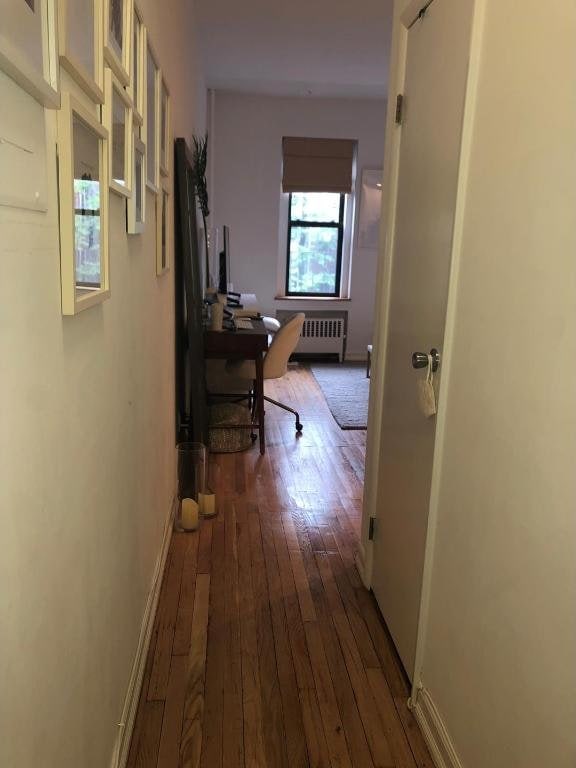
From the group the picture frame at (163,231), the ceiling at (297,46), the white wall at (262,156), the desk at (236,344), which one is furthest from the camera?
the white wall at (262,156)

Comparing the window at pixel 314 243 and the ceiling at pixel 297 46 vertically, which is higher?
the ceiling at pixel 297 46

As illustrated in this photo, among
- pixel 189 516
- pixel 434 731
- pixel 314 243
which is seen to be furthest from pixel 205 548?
pixel 314 243

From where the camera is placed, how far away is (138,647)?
190cm

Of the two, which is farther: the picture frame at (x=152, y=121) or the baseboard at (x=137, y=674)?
the picture frame at (x=152, y=121)

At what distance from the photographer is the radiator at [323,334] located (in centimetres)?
736

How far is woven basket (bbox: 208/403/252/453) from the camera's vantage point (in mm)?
4086

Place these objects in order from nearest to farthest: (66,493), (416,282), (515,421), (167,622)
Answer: (66,493)
(515,421)
(416,282)
(167,622)

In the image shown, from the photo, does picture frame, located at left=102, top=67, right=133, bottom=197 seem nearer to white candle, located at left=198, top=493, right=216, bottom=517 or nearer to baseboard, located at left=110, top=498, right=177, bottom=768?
baseboard, located at left=110, top=498, right=177, bottom=768

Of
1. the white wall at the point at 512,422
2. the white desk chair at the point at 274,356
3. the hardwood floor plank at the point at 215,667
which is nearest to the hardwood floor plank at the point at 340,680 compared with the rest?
the white wall at the point at 512,422

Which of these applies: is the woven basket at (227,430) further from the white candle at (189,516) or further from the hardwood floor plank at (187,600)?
the hardwood floor plank at (187,600)

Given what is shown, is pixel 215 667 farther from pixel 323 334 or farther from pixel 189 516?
pixel 323 334

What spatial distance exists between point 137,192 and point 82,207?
0.71 m

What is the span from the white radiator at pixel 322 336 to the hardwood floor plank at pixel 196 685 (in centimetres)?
508

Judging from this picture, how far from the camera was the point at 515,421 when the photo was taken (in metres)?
1.28
